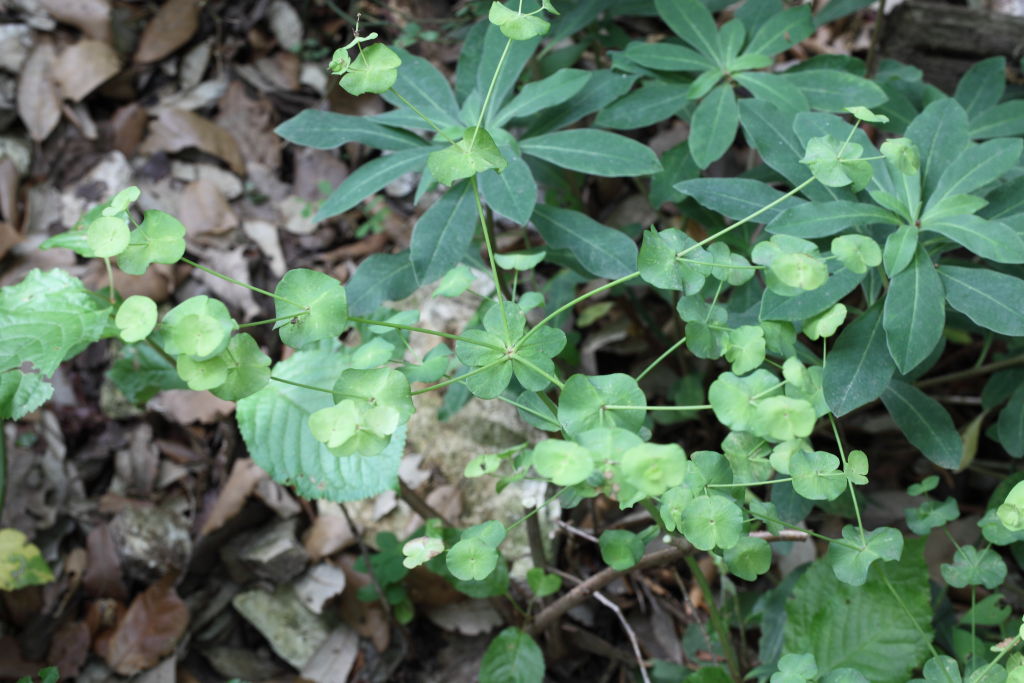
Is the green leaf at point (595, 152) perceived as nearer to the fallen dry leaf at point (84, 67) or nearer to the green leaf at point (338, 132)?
the green leaf at point (338, 132)

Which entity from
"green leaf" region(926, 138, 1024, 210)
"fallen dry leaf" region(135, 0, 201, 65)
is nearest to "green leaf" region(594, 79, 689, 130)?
"green leaf" region(926, 138, 1024, 210)

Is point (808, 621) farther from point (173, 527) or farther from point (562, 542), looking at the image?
point (173, 527)

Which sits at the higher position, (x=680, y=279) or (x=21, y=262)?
(x=680, y=279)

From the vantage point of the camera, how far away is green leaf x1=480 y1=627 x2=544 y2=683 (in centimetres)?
147

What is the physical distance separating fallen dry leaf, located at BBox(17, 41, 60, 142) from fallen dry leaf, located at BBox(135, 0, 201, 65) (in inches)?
10.7

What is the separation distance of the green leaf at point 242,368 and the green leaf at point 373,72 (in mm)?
319

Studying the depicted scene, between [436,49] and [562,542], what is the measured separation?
1554mm

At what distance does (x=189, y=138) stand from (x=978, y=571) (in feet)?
7.66

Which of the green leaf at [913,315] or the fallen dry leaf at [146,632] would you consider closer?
the green leaf at [913,315]

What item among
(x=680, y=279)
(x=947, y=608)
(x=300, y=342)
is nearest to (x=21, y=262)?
(x=300, y=342)

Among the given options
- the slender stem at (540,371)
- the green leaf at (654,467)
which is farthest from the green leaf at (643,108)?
the green leaf at (654,467)

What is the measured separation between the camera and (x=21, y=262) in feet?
7.54

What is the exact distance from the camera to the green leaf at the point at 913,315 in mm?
1224

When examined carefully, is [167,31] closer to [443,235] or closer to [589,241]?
[443,235]
